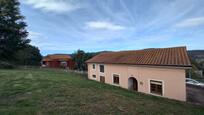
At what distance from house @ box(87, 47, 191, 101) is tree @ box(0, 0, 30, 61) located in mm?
24433

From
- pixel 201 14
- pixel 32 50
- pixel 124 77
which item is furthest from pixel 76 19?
pixel 32 50

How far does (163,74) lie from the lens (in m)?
18.6

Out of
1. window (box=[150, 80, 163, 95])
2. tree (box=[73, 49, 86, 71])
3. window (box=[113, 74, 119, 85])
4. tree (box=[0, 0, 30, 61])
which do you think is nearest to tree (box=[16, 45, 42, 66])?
tree (box=[0, 0, 30, 61])

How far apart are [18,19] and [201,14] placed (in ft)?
125

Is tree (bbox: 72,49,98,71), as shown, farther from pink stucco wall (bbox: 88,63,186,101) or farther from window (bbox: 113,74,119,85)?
window (bbox: 113,74,119,85)

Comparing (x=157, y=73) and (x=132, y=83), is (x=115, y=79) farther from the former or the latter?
(x=157, y=73)

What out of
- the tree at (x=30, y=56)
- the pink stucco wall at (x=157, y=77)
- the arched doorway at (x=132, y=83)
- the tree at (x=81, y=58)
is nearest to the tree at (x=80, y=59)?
the tree at (x=81, y=58)

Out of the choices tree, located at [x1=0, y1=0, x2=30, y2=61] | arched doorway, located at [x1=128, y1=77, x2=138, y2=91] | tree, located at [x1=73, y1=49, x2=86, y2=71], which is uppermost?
tree, located at [x1=0, y1=0, x2=30, y2=61]

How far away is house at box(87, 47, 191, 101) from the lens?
17.4 meters

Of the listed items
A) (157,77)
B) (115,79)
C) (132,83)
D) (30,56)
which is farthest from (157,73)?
(30,56)

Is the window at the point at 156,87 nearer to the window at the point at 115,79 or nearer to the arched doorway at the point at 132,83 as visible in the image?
Result: the arched doorway at the point at 132,83

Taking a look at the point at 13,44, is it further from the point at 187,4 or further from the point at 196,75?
the point at 196,75

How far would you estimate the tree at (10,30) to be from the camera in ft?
124

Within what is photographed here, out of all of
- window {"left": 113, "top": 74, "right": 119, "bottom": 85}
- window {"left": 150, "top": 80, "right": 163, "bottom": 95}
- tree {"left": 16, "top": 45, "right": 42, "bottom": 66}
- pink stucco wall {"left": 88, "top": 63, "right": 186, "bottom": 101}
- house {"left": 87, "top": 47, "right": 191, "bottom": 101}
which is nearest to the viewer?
pink stucco wall {"left": 88, "top": 63, "right": 186, "bottom": 101}
